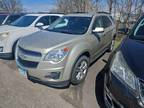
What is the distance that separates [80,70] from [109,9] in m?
8.68

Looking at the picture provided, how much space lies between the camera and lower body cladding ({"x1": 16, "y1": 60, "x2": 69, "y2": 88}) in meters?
4.05

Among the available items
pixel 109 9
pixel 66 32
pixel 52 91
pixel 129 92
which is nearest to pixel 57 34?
pixel 66 32

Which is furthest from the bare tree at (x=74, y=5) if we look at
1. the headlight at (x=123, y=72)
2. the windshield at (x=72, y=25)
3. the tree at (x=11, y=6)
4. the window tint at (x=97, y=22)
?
the tree at (x=11, y=6)

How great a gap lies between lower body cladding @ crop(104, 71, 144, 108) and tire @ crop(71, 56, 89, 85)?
1407mm

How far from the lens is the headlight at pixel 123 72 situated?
102 inches

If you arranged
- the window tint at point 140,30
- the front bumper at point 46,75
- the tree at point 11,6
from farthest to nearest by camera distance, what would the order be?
the tree at point 11,6 → the front bumper at point 46,75 → the window tint at point 140,30

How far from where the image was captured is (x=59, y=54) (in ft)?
13.4

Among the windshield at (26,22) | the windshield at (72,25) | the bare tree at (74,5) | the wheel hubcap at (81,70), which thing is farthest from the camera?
the bare tree at (74,5)

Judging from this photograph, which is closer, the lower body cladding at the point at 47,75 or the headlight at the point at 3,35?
the lower body cladding at the point at 47,75

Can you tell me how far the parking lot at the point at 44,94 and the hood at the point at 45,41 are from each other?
91 cm

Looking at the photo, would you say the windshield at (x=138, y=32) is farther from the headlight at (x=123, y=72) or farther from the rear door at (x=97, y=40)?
the rear door at (x=97, y=40)

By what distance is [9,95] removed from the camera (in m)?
4.00

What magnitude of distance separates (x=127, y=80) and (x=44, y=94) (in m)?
2.04

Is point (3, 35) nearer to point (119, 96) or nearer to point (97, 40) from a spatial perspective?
point (97, 40)
